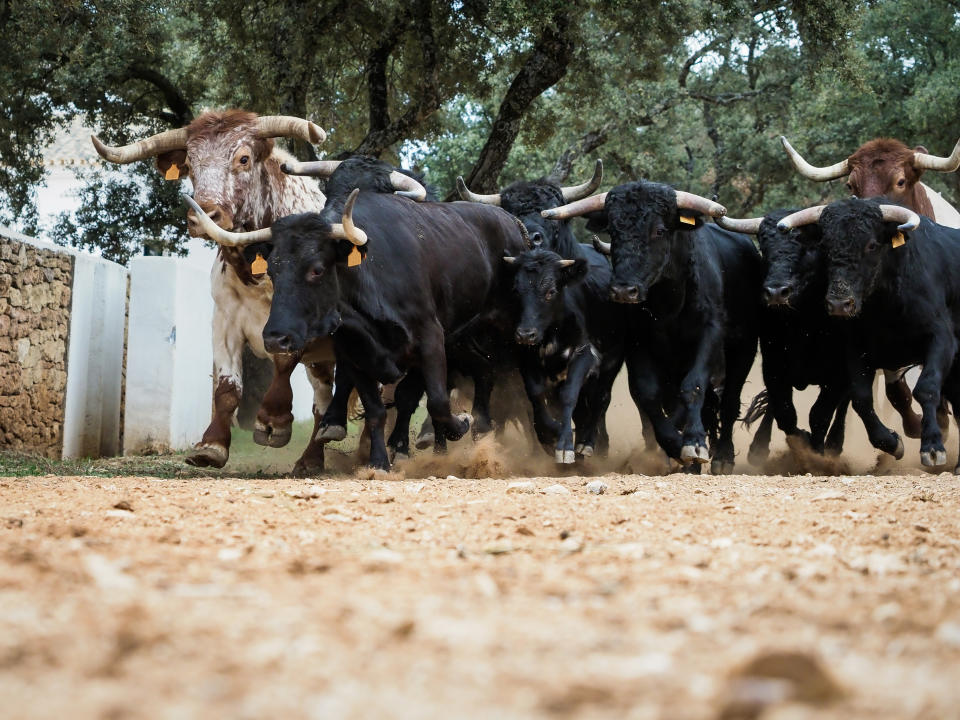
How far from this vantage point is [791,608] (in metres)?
2.76

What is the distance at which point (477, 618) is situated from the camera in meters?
2.57

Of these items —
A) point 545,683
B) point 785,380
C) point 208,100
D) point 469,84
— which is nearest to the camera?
point 545,683

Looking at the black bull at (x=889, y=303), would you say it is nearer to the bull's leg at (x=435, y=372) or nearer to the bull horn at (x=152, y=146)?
the bull's leg at (x=435, y=372)

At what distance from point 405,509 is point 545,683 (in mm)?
3383

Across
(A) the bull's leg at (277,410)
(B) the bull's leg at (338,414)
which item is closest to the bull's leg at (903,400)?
(B) the bull's leg at (338,414)

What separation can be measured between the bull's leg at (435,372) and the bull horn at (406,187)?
4.66 ft

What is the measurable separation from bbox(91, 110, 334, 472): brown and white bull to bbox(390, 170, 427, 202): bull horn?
69 centimetres

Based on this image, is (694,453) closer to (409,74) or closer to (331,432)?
(331,432)

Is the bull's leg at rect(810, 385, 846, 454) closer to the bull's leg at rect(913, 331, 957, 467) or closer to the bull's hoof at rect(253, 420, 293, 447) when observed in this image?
the bull's leg at rect(913, 331, 957, 467)

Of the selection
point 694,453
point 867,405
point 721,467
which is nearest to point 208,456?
point 694,453

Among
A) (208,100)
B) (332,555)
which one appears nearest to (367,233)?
(332,555)

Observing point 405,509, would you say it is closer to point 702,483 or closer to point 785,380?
point 702,483

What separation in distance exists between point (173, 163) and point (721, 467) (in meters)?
5.11

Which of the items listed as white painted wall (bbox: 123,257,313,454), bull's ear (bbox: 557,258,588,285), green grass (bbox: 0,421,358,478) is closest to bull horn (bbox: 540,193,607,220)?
bull's ear (bbox: 557,258,588,285)
